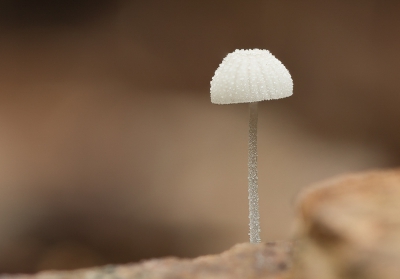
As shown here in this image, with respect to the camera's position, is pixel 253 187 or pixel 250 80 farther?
pixel 253 187

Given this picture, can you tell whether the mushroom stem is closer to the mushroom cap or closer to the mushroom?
the mushroom

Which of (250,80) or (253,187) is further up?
(250,80)

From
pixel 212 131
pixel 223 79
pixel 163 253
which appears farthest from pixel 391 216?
pixel 212 131

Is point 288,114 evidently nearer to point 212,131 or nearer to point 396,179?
point 212,131

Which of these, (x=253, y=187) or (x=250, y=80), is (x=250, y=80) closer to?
(x=250, y=80)

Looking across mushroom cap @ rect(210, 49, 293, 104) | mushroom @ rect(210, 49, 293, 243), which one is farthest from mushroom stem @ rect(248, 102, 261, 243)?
mushroom cap @ rect(210, 49, 293, 104)

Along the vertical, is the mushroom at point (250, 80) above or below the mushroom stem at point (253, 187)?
above

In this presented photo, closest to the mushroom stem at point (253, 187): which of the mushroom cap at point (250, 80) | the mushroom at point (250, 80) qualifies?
the mushroom at point (250, 80)

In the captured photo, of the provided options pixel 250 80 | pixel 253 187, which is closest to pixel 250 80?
pixel 250 80

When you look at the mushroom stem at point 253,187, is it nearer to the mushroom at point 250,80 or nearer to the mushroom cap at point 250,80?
the mushroom at point 250,80

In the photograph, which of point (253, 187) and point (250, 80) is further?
point (253, 187)
